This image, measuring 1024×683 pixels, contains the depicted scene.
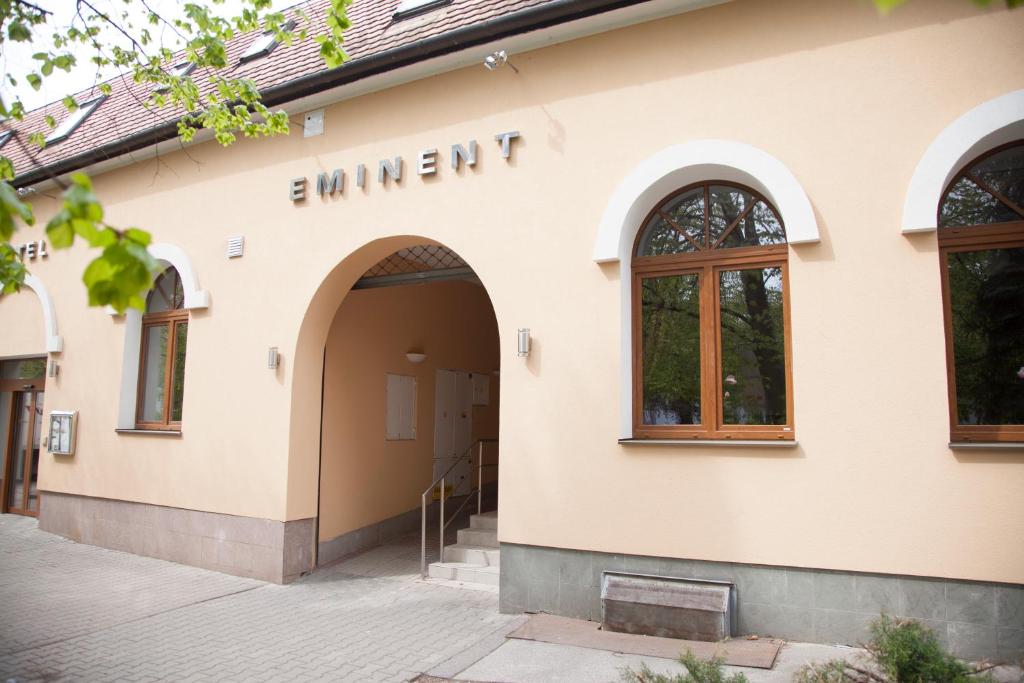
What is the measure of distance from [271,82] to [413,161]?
241 centimetres

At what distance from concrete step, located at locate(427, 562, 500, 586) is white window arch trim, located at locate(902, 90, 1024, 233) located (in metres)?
4.95

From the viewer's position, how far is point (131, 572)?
8.40 m

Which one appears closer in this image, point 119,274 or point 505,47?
point 119,274

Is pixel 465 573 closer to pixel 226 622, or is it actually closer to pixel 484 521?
pixel 484 521

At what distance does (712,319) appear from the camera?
6.06 meters

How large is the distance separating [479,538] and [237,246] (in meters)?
4.37

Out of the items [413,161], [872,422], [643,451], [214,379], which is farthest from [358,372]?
[872,422]

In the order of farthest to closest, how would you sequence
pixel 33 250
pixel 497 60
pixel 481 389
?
1. pixel 481 389
2. pixel 33 250
3. pixel 497 60

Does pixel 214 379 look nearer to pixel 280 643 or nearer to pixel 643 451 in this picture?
pixel 280 643

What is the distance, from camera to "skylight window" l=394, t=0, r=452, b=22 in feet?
26.3

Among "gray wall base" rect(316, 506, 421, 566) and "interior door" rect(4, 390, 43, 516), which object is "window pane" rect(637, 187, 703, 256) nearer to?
"gray wall base" rect(316, 506, 421, 566)

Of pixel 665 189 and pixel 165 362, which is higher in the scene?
pixel 665 189

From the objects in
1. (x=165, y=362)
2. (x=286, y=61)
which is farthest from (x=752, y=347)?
(x=165, y=362)

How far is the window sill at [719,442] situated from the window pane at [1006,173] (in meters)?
2.31
